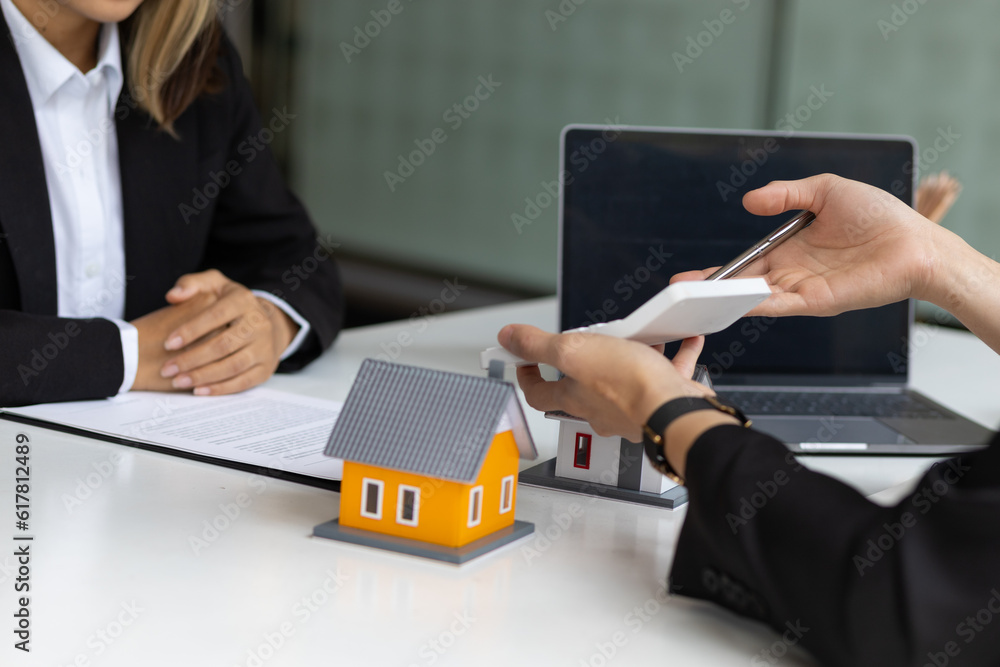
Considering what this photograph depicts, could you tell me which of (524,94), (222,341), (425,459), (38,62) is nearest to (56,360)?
(222,341)

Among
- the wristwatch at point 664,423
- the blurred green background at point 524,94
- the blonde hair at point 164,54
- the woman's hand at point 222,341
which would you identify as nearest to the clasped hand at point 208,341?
the woman's hand at point 222,341

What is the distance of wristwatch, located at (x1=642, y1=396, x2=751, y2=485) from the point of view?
70cm

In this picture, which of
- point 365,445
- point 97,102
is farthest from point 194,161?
point 365,445

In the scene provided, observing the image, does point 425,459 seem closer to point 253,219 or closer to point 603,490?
point 603,490

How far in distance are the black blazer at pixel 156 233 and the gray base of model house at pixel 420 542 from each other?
50cm

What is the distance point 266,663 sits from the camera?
59 centimetres

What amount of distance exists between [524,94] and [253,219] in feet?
7.78

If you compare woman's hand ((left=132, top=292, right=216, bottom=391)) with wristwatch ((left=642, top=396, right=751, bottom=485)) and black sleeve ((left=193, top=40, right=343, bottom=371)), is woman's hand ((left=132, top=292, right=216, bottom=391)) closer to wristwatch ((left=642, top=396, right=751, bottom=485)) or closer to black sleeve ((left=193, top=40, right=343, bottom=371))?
black sleeve ((left=193, top=40, right=343, bottom=371))

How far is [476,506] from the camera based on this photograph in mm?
763

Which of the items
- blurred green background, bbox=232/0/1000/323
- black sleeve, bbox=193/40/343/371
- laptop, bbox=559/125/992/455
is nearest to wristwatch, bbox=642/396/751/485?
laptop, bbox=559/125/992/455

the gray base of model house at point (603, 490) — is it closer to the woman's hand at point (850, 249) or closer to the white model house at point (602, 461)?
the white model house at point (602, 461)

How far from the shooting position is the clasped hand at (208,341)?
3.95ft

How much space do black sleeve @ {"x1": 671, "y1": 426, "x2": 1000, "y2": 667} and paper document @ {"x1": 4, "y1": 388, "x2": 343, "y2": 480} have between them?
398mm

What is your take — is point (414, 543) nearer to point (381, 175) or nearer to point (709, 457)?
point (709, 457)
